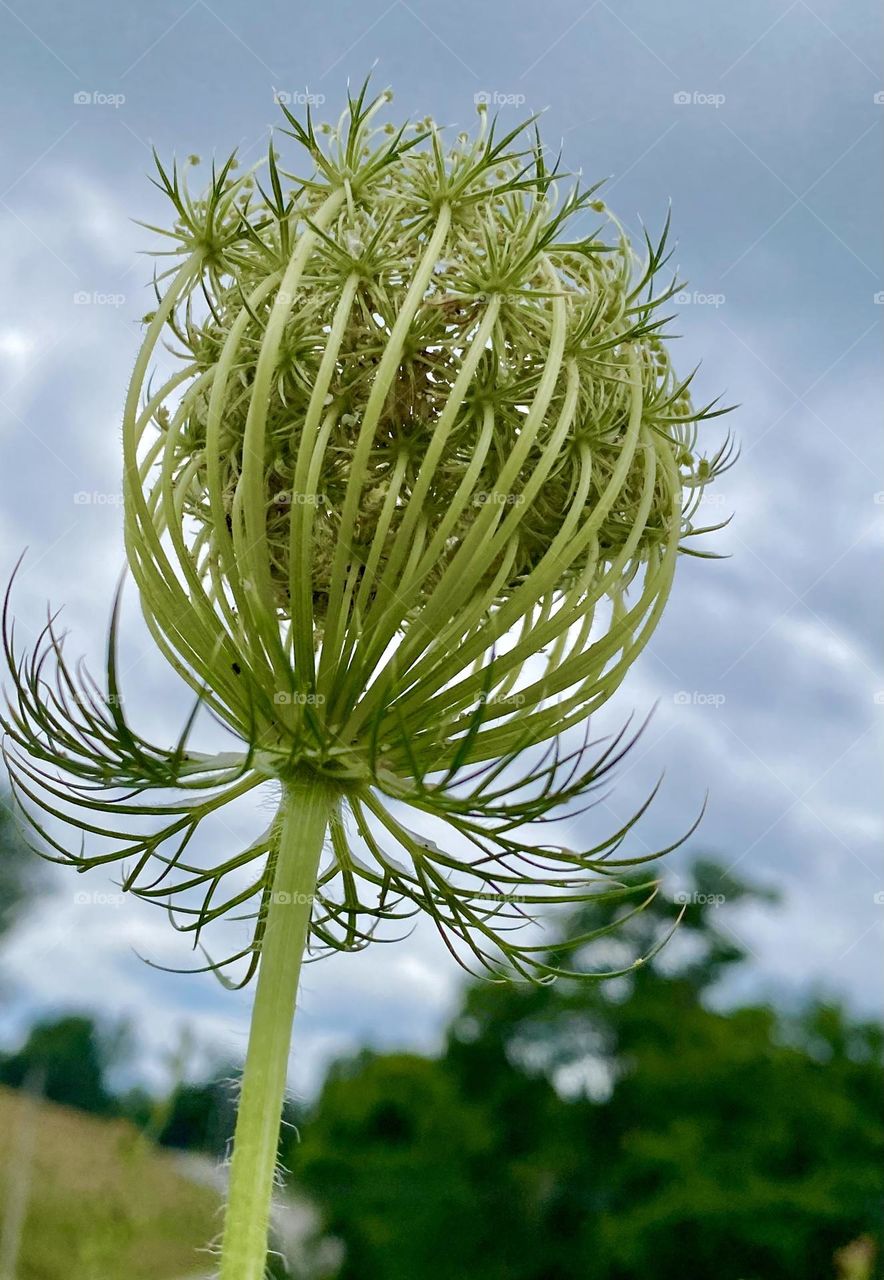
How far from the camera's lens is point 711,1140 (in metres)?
53.9

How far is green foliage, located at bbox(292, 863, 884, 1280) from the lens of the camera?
5150cm

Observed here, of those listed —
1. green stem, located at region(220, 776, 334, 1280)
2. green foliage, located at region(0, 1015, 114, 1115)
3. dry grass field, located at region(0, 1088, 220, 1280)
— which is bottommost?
dry grass field, located at region(0, 1088, 220, 1280)

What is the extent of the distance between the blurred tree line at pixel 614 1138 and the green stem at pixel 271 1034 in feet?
143

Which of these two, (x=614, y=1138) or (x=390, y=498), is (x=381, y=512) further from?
(x=614, y=1138)

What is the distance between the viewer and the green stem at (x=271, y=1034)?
13.0ft

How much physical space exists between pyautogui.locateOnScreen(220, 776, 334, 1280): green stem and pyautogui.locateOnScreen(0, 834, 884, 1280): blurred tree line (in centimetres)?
4346

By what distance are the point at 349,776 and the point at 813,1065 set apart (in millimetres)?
58592

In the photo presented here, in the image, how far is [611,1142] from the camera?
196 feet

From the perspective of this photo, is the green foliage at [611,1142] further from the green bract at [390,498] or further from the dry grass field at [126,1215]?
the green bract at [390,498]

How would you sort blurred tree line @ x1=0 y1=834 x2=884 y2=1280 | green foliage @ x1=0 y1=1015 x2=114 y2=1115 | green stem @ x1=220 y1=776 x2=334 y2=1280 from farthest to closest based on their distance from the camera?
1. green foliage @ x1=0 y1=1015 x2=114 y2=1115
2. blurred tree line @ x1=0 y1=834 x2=884 y2=1280
3. green stem @ x1=220 y1=776 x2=334 y2=1280

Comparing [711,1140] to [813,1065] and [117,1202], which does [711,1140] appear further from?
[117,1202]

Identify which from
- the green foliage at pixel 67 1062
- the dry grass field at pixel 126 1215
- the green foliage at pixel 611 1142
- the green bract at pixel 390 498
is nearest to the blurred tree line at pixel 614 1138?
the green foliage at pixel 611 1142

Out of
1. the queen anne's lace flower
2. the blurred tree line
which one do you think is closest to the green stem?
the queen anne's lace flower

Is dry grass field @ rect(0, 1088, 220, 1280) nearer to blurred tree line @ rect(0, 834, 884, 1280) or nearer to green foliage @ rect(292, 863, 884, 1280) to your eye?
blurred tree line @ rect(0, 834, 884, 1280)
